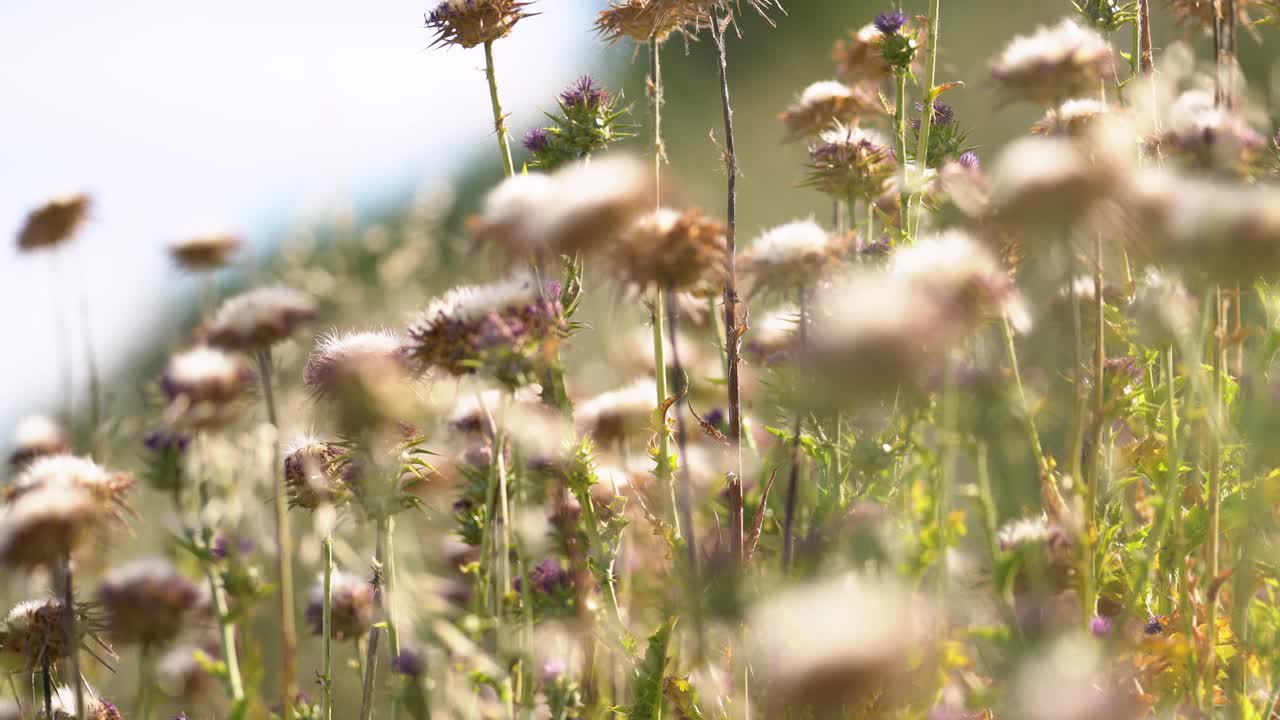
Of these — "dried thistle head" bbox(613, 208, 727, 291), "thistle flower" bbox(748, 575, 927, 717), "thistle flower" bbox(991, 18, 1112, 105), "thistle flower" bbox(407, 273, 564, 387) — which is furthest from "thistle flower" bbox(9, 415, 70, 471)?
"thistle flower" bbox(991, 18, 1112, 105)

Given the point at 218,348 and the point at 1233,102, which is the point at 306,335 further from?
the point at 1233,102

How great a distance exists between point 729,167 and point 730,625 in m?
1.17

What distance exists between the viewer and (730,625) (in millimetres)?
1631

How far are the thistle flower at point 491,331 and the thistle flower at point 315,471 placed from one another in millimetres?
362

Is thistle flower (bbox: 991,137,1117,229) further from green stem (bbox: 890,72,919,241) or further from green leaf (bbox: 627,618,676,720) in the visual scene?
green leaf (bbox: 627,618,676,720)

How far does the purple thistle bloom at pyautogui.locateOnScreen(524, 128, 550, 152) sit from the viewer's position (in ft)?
8.92

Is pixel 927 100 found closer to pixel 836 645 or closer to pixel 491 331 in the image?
pixel 491 331

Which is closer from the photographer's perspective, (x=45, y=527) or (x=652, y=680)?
(x=45, y=527)

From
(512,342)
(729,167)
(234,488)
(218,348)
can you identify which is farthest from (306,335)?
(729,167)

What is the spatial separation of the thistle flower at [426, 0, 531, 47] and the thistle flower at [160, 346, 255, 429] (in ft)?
3.76

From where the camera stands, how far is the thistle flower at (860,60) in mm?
3070

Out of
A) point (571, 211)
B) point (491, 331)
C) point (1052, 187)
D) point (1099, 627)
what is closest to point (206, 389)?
point (491, 331)

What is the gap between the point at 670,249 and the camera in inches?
58.2

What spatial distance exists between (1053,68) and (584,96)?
1413 mm
